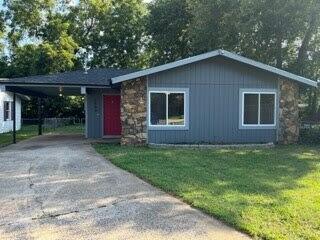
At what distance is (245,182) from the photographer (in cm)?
934

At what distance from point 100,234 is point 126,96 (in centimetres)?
1113

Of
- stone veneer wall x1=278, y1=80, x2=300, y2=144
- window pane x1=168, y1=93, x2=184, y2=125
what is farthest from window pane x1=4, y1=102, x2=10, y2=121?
stone veneer wall x1=278, y1=80, x2=300, y2=144

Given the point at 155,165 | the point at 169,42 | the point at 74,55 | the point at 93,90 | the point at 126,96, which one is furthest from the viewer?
the point at 74,55

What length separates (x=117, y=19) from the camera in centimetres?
4281

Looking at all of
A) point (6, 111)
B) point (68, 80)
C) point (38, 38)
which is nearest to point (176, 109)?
point (68, 80)

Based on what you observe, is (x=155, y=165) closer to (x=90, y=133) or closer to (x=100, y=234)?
(x=100, y=234)

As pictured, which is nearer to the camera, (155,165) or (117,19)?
(155,165)

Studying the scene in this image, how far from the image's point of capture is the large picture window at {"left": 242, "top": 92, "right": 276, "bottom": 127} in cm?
1777

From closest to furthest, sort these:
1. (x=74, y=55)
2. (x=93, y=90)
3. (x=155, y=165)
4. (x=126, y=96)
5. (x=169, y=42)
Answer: (x=155, y=165) → (x=126, y=96) → (x=93, y=90) → (x=169, y=42) → (x=74, y=55)

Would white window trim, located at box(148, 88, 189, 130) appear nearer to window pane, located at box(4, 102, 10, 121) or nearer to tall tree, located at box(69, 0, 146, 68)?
window pane, located at box(4, 102, 10, 121)

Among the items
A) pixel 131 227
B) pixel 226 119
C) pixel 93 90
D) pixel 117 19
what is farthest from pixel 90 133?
pixel 117 19

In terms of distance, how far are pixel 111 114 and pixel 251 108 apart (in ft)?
21.9

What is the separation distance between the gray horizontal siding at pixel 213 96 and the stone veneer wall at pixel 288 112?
71 cm

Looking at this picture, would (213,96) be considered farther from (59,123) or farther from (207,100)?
(59,123)
